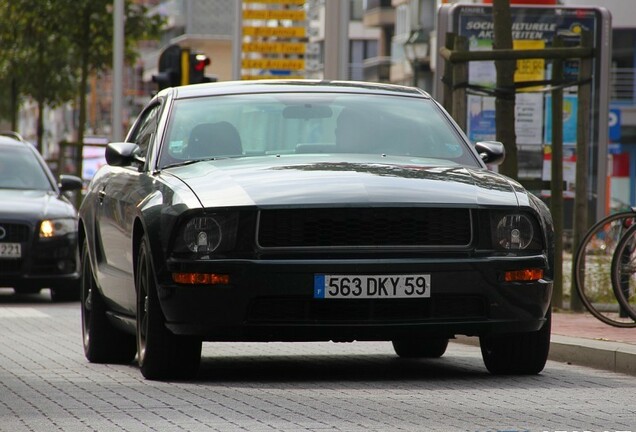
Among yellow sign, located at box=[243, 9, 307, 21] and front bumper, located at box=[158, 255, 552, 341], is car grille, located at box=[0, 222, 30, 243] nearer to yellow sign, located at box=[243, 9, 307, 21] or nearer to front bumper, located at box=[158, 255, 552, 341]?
front bumper, located at box=[158, 255, 552, 341]

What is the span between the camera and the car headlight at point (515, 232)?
9.21 m

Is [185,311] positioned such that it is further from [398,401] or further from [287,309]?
[398,401]

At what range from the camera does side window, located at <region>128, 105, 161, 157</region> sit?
1081 cm

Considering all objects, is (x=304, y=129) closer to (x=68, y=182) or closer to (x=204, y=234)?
(x=204, y=234)

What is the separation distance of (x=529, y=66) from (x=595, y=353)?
27.1 ft

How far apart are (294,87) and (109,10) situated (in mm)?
29832

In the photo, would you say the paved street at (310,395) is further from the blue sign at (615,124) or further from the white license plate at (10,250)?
the blue sign at (615,124)

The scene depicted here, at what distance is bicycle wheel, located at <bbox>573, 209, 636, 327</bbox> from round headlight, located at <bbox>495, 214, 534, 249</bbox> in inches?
125

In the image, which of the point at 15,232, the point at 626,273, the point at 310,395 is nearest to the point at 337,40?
the point at 15,232

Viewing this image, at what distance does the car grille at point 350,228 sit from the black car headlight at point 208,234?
146 mm

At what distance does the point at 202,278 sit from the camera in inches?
353

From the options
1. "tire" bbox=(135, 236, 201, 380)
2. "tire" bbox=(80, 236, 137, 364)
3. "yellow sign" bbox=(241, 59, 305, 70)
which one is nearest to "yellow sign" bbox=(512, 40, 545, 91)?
"tire" bbox=(80, 236, 137, 364)

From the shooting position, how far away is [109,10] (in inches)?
1576

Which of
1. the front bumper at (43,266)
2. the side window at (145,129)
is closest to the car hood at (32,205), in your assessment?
the front bumper at (43,266)
